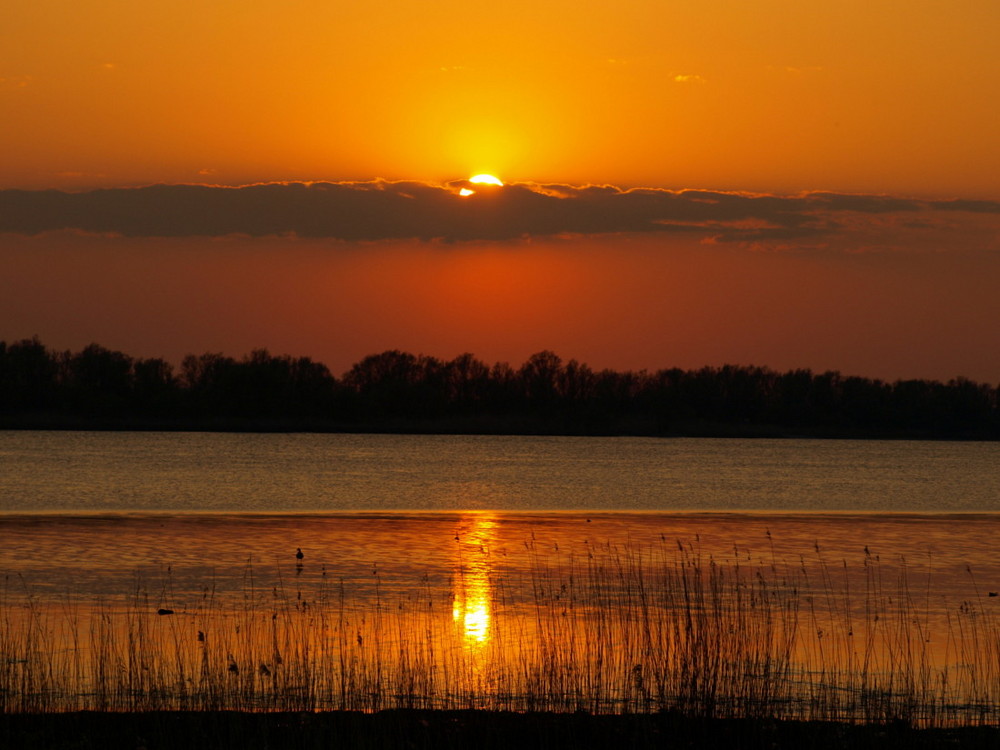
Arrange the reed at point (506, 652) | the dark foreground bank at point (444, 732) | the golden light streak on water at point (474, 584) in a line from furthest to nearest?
1. the golden light streak on water at point (474, 584)
2. the reed at point (506, 652)
3. the dark foreground bank at point (444, 732)

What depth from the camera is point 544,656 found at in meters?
15.2

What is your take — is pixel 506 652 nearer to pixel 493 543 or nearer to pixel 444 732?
pixel 444 732

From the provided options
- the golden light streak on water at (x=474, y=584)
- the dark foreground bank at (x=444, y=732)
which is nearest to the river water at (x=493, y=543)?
the golden light streak on water at (x=474, y=584)

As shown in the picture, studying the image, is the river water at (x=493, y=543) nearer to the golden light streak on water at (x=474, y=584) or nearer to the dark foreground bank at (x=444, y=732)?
the golden light streak on water at (x=474, y=584)

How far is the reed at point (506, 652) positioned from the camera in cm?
1403

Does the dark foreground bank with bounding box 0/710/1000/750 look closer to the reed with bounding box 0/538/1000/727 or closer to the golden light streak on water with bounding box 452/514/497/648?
the reed with bounding box 0/538/1000/727

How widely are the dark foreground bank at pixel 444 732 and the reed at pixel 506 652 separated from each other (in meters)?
0.37

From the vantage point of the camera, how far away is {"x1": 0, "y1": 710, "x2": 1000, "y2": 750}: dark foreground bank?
39.3 ft

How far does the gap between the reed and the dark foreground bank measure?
366 mm

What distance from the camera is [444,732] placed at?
12453 millimetres

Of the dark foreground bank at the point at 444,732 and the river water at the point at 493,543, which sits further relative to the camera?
the river water at the point at 493,543

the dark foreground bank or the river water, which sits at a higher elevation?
the dark foreground bank

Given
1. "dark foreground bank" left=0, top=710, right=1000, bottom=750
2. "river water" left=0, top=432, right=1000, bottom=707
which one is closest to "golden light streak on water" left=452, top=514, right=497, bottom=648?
"river water" left=0, top=432, right=1000, bottom=707

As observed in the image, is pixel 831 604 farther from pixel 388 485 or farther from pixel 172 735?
pixel 388 485
